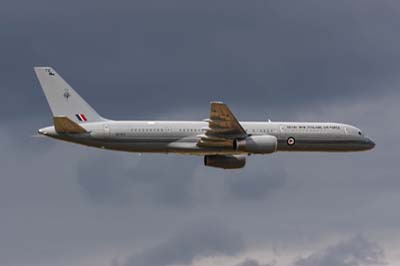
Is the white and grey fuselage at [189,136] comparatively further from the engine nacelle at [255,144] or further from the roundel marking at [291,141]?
the engine nacelle at [255,144]

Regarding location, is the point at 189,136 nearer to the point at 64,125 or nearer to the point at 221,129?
the point at 221,129

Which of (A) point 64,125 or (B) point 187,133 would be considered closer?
(A) point 64,125

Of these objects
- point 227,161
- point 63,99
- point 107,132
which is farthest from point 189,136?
point 63,99

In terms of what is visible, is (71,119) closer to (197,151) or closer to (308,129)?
(197,151)

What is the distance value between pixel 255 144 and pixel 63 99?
20836 mm

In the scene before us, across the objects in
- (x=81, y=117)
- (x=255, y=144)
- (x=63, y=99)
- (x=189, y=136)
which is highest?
(x=63, y=99)

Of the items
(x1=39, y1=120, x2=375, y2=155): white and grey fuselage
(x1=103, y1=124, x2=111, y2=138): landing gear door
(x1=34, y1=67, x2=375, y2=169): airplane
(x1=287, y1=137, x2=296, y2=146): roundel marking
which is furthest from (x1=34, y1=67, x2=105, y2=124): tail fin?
(x1=287, y1=137, x2=296, y2=146): roundel marking

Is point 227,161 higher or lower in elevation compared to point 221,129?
lower

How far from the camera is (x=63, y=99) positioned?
6319 inches

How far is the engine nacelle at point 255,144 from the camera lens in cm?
15812

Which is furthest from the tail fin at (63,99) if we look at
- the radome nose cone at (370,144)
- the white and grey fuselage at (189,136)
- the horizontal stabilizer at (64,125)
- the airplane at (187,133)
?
the radome nose cone at (370,144)

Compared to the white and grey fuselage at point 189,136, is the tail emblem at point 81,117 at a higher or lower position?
higher

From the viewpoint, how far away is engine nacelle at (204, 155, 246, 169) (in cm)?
16425

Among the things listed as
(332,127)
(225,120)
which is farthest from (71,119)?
(332,127)
